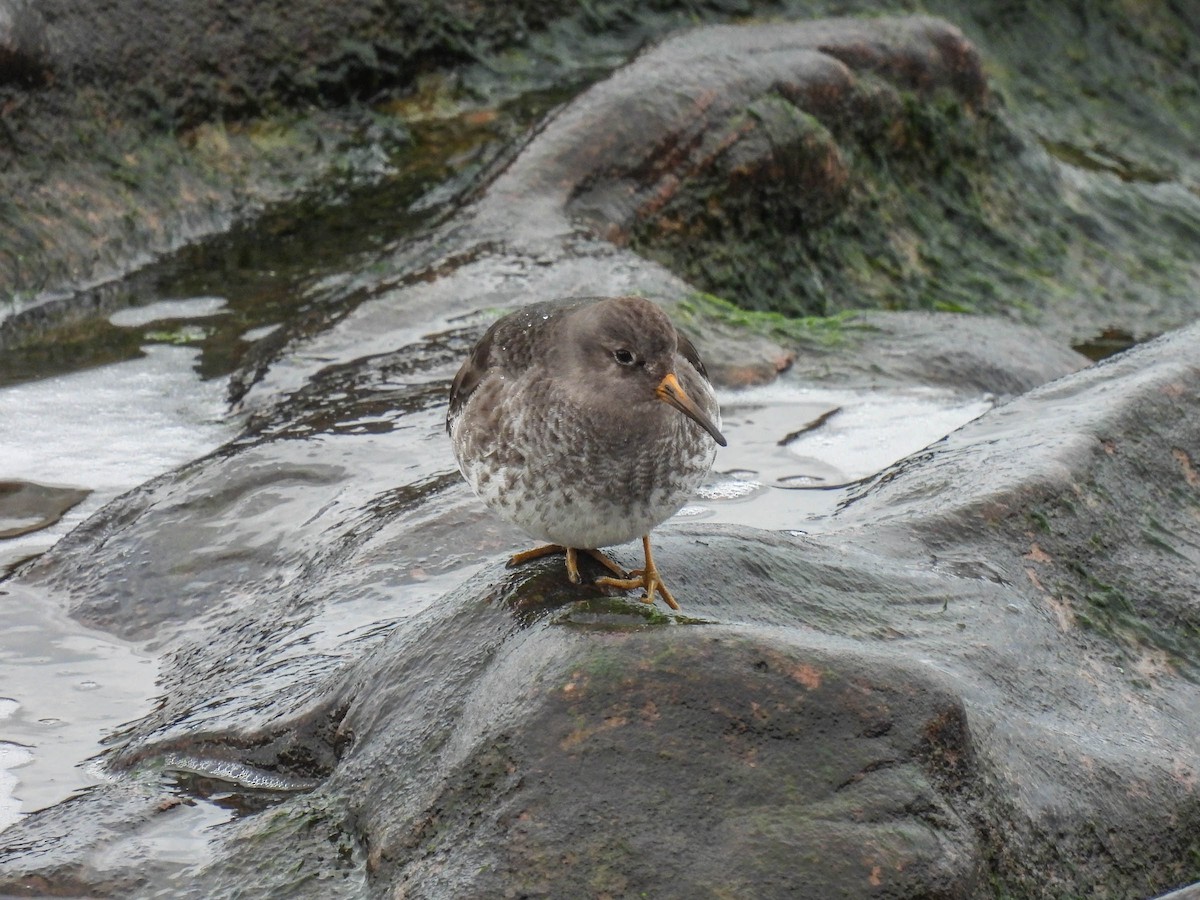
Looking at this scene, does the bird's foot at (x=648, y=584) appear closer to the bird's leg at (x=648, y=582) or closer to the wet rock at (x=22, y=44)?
the bird's leg at (x=648, y=582)

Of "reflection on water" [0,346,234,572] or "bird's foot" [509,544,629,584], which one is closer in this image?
"bird's foot" [509,544,629,584]

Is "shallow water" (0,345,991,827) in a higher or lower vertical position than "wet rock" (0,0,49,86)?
lower

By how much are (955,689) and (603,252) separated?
565 cm

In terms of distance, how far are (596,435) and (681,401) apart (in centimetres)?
28

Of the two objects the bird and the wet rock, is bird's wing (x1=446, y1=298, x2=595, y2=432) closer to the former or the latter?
the bird

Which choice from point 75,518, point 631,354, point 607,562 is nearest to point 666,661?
point 607,562

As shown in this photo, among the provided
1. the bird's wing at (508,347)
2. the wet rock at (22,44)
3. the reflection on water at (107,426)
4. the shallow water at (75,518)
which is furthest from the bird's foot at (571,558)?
the wet rock at (22,44)

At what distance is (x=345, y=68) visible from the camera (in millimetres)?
12102

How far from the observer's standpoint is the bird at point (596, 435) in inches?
182

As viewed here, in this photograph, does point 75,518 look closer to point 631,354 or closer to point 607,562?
point 607,562

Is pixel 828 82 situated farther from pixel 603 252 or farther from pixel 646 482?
pixel 646 482

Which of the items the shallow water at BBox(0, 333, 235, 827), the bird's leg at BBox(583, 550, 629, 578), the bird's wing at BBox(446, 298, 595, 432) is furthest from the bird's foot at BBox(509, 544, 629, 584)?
the shallow water at BBox(0, 333, 235, 827)

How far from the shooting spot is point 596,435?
4.64 metres

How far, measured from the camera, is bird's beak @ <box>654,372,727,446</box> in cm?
464
